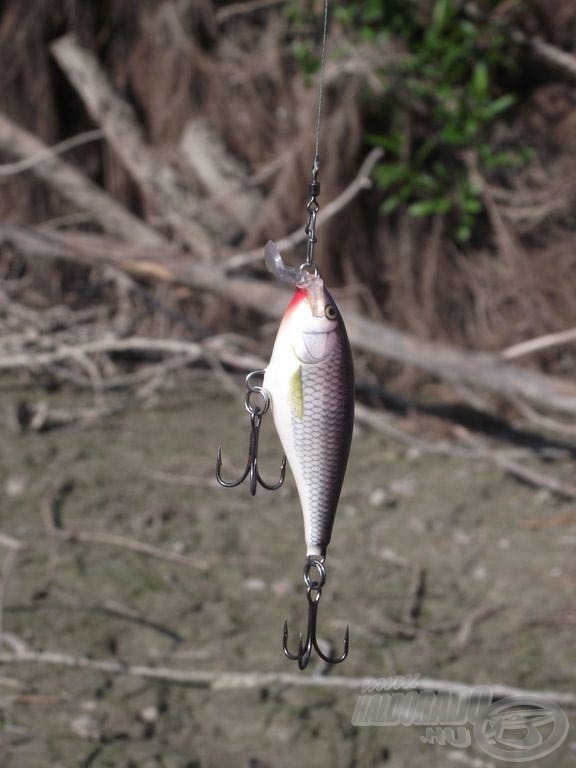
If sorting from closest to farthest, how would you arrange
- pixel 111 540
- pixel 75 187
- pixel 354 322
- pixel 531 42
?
pixel 111 540, pixel 354 322, pixel 531 42, pixel 75 187

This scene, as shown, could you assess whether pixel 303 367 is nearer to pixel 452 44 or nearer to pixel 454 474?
pixel 454 474

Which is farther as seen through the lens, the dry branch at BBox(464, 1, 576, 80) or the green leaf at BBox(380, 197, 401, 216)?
the green leaf at BBox(380, 197, 401, 216)

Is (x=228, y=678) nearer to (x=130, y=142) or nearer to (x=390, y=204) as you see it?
(x=390, y=204)

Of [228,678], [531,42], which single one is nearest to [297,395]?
[228,678]

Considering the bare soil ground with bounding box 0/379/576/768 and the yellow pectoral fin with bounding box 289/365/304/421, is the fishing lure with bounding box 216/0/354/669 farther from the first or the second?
the bare soil ground with bounding box 0/379/576/768

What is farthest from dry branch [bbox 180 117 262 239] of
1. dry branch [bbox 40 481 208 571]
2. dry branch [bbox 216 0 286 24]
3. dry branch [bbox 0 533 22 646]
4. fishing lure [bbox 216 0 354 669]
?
fishing lure [bbox 216 0 354 669]
